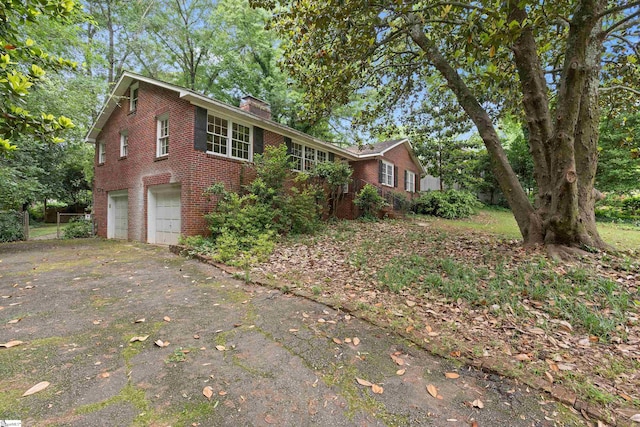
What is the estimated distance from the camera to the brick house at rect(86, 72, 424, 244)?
28.3ft

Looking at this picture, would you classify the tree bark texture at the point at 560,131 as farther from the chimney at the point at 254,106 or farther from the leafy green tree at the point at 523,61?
the chimney at the point at 254,106

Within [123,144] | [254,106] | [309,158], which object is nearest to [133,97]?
[123,144]

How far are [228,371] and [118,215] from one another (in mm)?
12517

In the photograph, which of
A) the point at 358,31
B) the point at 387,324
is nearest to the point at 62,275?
the point at 387,324

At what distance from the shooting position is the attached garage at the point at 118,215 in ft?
37.8

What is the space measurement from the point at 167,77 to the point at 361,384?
22.8 meters

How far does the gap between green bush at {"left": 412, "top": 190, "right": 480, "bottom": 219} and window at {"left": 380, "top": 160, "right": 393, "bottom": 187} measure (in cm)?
200

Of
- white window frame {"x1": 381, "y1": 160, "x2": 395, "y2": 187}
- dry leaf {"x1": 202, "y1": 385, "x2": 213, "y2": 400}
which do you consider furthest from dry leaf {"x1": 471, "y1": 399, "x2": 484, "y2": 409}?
white window frame {"x1": 381, "y1": 160, "x2": 395, "y2": 187}

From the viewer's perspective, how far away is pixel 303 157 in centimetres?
1284

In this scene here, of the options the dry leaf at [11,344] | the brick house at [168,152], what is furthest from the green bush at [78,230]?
the dry leaf at [11,344]

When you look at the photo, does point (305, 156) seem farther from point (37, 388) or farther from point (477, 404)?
point (477, 404)

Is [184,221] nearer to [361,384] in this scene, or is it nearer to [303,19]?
[303,19]

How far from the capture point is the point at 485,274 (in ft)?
15.1

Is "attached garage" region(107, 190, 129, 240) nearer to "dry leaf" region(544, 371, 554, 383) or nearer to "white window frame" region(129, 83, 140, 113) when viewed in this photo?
"white window frame" region(129, 83, 140, 113)
